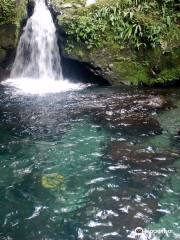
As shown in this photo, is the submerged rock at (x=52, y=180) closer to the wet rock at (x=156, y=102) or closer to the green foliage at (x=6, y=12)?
the wet rock at (x=156, y=102)

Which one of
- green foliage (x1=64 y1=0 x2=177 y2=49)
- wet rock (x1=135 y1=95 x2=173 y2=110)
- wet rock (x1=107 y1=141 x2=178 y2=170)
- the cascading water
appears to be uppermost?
green foliage (x1=64 y1=0 x2=177 y2=49)

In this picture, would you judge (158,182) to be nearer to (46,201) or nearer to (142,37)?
(46,201)

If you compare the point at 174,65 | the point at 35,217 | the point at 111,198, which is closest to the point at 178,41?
the point at 174,65

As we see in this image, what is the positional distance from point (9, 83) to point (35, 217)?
767 cm

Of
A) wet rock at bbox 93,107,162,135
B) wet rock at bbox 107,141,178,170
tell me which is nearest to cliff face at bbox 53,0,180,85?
wet rock at bbox 93,107,162,135

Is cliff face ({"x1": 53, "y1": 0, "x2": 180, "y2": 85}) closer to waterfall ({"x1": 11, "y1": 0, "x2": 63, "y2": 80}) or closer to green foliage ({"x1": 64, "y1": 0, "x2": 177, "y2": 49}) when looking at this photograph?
green foliage ({"x1": 64, "y1": 0, "x2": 177, "y2": 49})

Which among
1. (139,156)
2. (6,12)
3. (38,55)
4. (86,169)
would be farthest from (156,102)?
(6,12)

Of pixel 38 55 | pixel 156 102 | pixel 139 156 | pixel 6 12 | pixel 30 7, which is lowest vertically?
pixel 139 156

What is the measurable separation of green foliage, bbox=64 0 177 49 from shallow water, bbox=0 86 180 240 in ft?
7.80

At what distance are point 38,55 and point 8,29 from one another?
53.2 inches

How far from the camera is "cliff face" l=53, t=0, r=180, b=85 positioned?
1202 cm

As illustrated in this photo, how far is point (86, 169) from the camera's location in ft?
23.4

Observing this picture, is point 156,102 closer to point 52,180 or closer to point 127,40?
point 127,40

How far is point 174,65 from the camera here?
12.0m
